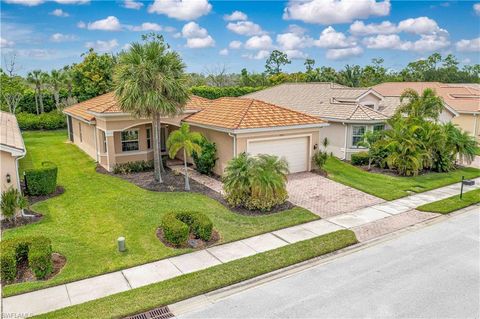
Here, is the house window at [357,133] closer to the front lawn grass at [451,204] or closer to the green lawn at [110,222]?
the front lawn grass at [451,204]

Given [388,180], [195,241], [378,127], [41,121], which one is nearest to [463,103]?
[378,127]

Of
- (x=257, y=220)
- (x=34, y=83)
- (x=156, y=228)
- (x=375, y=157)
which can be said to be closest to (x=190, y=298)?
(x=156, y=228)

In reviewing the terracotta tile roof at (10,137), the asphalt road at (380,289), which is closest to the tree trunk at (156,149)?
the terracotta tile roof at (10,137)

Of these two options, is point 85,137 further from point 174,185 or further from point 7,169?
point 7,169

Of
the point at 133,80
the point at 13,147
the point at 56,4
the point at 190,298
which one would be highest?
the point at 56,4

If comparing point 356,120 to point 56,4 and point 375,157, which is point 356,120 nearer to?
point 375,157

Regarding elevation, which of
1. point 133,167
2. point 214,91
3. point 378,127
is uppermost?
point 214,91
